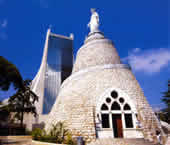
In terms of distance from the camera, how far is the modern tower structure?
105ft

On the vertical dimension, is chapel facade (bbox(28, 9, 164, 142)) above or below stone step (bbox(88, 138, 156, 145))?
above

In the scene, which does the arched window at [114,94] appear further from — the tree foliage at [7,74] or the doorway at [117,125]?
the tree foliage at [7,74]

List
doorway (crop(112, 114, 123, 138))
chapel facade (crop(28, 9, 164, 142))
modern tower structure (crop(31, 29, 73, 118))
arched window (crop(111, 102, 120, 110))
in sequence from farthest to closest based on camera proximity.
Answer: modern tower structure (crop(31, 29, 73, 118))
arched window (crop(111, 102, 120, 110))
doorway (crop(112, 114, 123, 138))
chapel facade (crop(28, 9, 164, 142))

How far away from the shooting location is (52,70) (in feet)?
A: 121

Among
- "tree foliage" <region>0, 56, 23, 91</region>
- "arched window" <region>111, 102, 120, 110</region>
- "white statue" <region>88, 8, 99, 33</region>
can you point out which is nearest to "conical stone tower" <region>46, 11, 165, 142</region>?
"arched window" <region>111, 102, 120, 110</region>

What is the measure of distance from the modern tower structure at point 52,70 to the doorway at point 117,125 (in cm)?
2363

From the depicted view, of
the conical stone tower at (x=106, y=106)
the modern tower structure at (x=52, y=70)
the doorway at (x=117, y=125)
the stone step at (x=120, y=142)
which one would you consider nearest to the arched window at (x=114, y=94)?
the conical stone tower at (x=106, y=106)

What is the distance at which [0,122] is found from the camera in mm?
7027

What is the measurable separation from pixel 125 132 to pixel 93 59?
298 inches

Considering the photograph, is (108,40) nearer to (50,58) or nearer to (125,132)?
(125,132)

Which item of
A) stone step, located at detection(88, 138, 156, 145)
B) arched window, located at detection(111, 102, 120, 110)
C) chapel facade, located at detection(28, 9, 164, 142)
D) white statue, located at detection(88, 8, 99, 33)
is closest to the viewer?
stone step, located at detection(88, 138, 156, 145)

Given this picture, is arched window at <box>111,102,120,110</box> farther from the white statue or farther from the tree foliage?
the white statue

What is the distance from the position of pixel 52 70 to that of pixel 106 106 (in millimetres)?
28976

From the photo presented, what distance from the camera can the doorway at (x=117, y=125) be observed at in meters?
9.63
